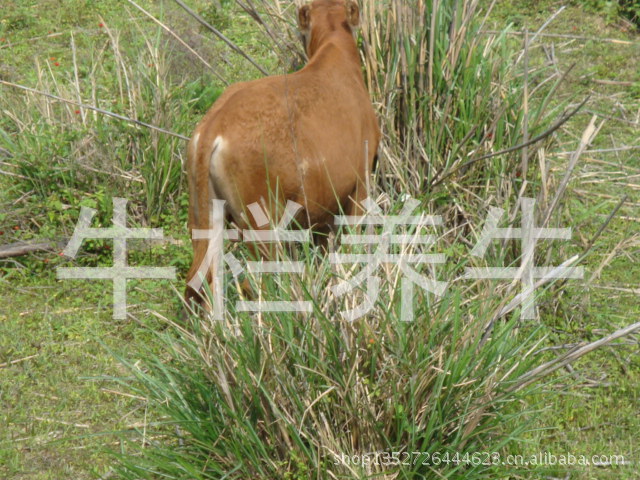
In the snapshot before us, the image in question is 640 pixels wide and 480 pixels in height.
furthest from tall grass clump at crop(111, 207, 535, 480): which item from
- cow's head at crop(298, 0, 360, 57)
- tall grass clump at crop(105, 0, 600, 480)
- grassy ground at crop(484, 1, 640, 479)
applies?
cow's head at crop(298, 0, 360, 57)

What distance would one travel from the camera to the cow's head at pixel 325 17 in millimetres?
5074

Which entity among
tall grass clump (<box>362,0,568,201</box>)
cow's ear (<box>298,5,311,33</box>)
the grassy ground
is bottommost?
the grassy ground

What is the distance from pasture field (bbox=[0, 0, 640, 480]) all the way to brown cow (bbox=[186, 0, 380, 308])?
1.17ft

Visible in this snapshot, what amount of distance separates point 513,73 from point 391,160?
120cm

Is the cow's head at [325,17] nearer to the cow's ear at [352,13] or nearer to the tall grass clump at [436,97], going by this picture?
the cow's ear at [352,13]

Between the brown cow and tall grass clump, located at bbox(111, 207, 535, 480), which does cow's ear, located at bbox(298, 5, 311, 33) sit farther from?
tall grass clump, located at bbox(111, 207, 535, 480)

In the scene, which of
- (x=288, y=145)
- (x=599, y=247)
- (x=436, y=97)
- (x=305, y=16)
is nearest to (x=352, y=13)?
(x=305, y=16)

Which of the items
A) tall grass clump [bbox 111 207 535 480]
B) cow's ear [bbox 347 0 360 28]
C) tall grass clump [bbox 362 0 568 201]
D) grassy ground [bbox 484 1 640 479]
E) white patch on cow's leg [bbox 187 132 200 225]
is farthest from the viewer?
tall grass clump [bbox 362 0 568 201]

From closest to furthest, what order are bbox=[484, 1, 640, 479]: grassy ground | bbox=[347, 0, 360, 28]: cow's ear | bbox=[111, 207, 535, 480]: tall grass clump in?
bbox=[111, 207, 535, 480]: tall grass clump
bbox=[484, 1, 640, 479]: grassy ground
bbox=[347, 0, 360, 28]: cow's ear

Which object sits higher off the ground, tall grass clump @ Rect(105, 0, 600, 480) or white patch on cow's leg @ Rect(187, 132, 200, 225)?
white patch on cow's leg @ Rect(187, 132, 200, 225)

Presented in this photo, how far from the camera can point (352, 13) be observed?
16.7 ft

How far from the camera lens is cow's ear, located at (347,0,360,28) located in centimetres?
507

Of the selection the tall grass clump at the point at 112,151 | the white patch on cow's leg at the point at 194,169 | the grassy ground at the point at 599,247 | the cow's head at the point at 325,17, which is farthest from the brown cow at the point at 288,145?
the tall grass clump at the point at 112,151

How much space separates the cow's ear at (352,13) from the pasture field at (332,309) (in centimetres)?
23
